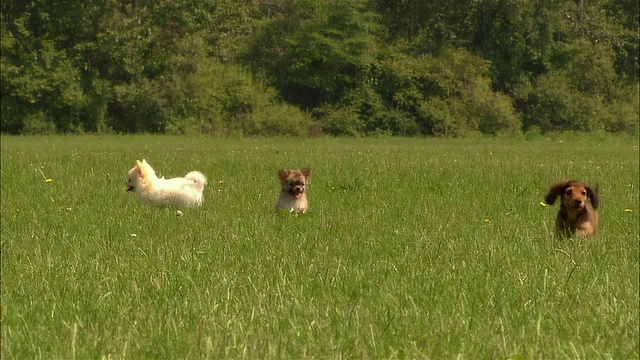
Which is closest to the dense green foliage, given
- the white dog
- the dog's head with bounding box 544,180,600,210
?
the white dog

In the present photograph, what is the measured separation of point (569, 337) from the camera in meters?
3.78

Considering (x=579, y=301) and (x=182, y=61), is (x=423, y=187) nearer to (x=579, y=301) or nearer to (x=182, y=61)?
(x=579, y=301)

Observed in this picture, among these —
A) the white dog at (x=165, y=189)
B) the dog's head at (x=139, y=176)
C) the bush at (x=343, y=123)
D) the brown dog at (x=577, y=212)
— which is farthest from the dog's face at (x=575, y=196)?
the bush at (x=343, y=123)

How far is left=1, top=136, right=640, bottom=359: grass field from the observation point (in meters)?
3.60

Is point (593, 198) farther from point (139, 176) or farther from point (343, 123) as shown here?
point (343, 123)

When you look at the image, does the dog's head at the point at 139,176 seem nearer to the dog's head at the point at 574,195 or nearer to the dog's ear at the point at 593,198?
the dog's head at the point at 574,195

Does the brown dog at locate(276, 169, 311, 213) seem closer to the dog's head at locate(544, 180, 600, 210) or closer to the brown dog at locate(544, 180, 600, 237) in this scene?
the dog's head at locate(544, 180, 600, 210)

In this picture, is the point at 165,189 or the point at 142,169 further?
the point at 142,169

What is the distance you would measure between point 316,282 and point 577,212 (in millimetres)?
3397

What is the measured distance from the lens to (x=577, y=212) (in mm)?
7262

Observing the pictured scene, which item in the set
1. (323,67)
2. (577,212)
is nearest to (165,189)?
(577,212)

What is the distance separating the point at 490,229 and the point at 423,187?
4.47m

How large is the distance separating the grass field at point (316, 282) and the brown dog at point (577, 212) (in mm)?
241

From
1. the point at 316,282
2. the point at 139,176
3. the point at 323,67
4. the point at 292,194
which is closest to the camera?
the point at 316,282
